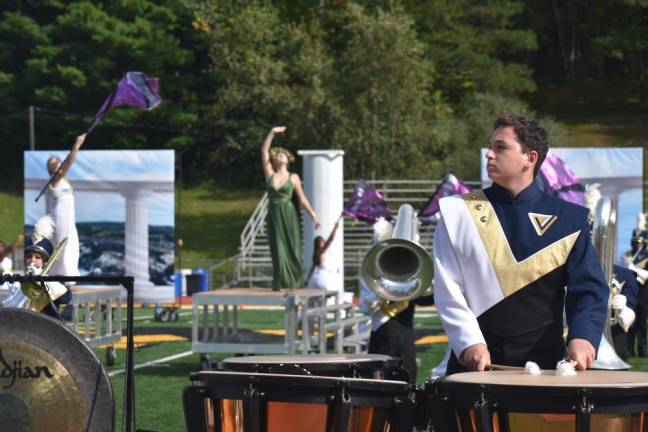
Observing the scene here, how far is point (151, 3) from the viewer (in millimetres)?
46531

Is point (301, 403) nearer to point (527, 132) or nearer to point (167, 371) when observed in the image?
point (527, 132)

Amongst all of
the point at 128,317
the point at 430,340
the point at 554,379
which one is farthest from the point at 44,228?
the point at 554,379

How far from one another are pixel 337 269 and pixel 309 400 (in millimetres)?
14924

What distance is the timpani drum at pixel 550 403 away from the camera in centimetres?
433

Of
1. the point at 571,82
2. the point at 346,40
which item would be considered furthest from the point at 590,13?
the point at 346,40

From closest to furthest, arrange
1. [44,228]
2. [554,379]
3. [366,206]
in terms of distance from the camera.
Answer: [554,379], [44,228], [366,206]

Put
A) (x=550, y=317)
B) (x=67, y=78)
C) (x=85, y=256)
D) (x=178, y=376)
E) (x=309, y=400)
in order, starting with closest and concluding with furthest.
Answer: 1. (x=309, y=400)
2. (x=550, y=317)
3. (x=178, y=376)
4. (x=85, y=256)
5. (x=67, y=78)

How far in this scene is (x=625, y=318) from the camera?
14.0m

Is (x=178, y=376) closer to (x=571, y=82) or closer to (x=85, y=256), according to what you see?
(x=85, y=256)

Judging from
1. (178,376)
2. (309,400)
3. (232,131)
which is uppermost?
(232,131)

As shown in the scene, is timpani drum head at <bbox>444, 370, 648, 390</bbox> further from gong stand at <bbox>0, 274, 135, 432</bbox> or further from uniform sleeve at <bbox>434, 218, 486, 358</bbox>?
gong stand at <bbox>0, 274, 135, 432</bbox>

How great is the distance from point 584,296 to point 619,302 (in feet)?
30.5

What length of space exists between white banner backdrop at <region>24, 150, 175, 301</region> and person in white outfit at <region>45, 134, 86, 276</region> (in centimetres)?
717

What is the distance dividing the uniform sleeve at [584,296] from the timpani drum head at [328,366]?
748mm
